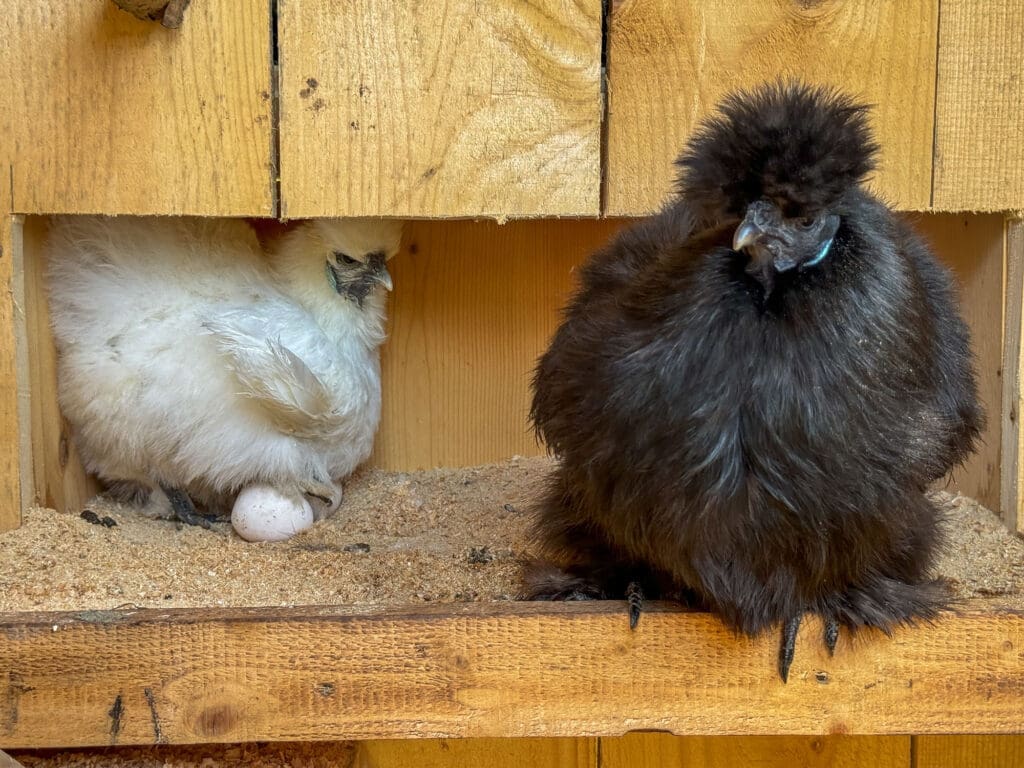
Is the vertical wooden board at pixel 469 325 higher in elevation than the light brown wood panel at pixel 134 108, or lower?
lower

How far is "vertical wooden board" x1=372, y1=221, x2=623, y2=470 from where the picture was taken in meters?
2.35

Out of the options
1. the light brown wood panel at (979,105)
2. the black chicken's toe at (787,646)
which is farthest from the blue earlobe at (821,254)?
the light brown wood panel at (979,105)

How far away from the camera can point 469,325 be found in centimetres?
237

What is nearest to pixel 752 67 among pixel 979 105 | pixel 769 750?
pixel 979 105

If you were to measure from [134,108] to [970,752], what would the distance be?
2.03 m

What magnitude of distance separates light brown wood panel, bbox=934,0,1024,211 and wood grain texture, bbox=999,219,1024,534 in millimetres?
117

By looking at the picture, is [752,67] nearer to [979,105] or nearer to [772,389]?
[979,105]

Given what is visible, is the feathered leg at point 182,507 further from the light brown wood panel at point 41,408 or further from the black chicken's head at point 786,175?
the black chicken's head at point 786,175

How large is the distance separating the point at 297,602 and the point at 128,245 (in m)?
0.84

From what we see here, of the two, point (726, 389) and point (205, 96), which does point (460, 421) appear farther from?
point (726, 389)

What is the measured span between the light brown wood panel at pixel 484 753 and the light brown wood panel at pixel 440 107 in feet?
3.52

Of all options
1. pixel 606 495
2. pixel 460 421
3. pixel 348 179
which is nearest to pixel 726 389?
pixel 606 495

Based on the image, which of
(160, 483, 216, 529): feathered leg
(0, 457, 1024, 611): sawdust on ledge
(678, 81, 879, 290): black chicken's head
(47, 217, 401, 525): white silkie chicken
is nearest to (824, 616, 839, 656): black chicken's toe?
(0, 457, 1024, 611): sawdust on ledge

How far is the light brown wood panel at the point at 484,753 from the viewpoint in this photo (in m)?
2.10
